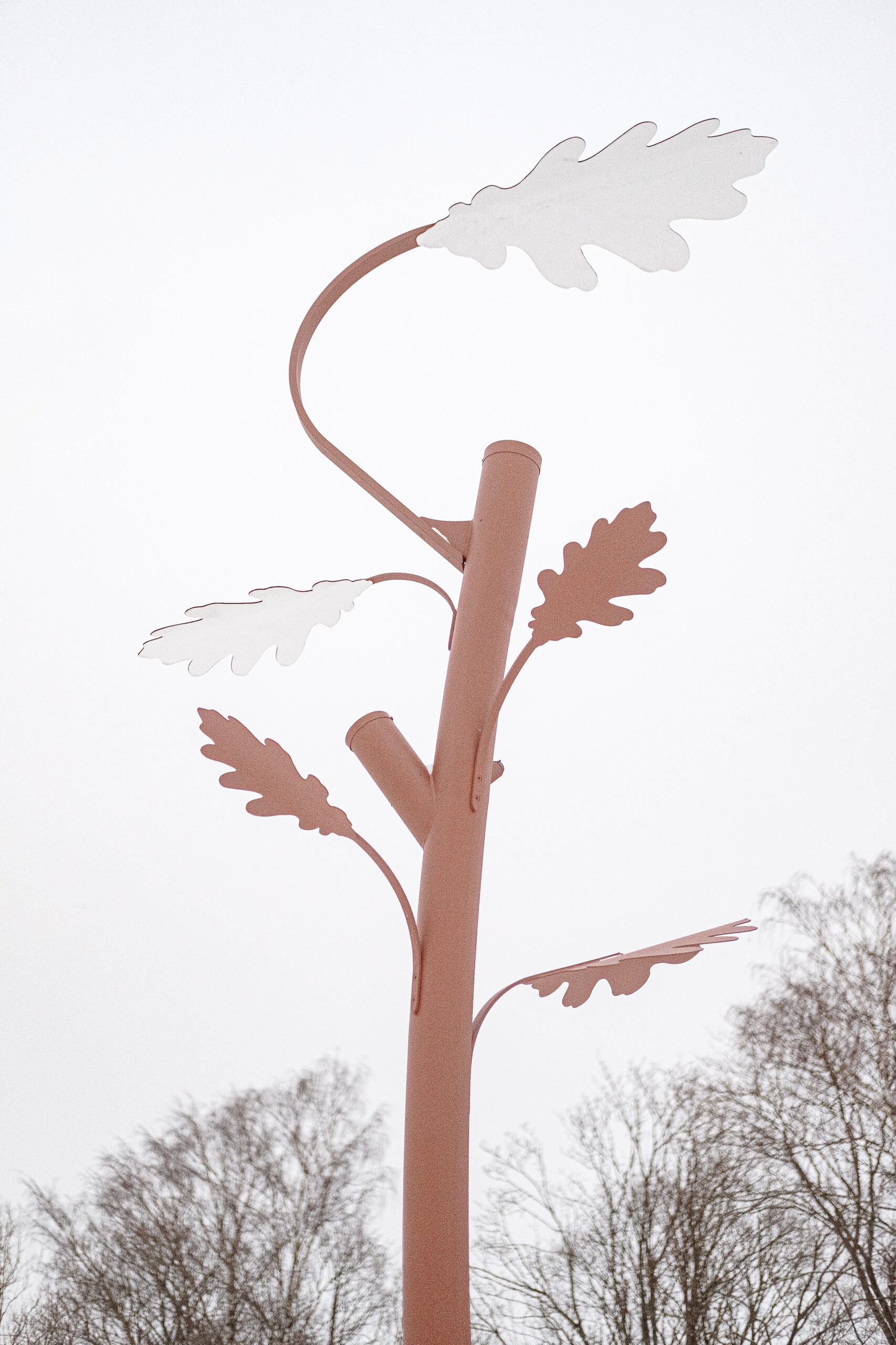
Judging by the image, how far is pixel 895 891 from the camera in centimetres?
459

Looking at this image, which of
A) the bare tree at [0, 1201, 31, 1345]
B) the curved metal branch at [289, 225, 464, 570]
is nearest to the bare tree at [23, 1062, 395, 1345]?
the bare tree at [0, 1201, 31, 1345]

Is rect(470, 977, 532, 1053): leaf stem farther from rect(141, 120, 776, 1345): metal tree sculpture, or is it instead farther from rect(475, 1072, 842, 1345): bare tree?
rect(475, 1072, 842, 1345): bare tree

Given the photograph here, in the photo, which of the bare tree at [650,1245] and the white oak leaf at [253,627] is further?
the bare tree at [650,1245]

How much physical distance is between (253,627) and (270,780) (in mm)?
324

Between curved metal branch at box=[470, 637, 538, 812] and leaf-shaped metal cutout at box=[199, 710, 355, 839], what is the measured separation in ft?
0.54

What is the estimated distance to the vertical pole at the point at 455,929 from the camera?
42.4 inches

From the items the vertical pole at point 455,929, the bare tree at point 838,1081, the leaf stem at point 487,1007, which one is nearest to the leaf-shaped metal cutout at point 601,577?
the vertical pole at point 455,929

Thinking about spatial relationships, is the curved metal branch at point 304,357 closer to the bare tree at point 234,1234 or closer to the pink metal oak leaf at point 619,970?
the pink metal oak leaf at point 619,970

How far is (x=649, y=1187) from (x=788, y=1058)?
775 millimetres

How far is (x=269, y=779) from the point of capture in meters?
1.30

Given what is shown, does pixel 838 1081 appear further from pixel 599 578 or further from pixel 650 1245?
pixel 599 578

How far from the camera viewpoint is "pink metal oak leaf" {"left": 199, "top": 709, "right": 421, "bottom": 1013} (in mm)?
1298

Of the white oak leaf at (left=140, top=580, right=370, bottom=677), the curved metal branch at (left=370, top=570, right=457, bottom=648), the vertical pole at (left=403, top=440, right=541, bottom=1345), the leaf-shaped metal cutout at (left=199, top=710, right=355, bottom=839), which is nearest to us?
the vertical pole at (left=403, top=440, right=541, bottom=1345)

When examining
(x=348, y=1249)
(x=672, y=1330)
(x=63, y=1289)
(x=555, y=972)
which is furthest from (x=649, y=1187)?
(x=555, y=972)
